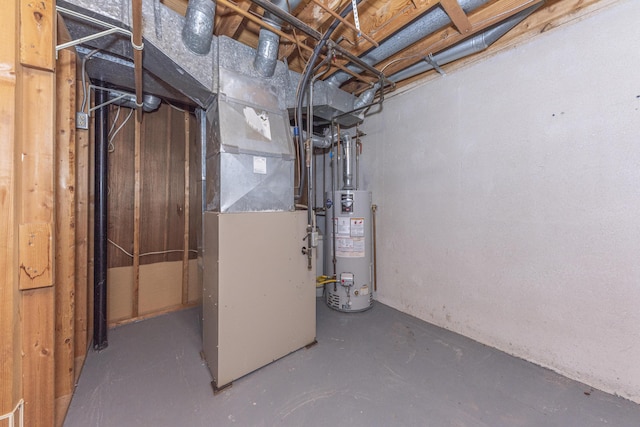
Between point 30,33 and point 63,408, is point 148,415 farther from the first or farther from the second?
point 30,33

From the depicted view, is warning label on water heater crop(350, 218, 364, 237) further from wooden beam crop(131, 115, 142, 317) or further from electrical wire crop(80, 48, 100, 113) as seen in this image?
electrical wire crop(80, 48, 100, 113)

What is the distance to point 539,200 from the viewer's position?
68.4 inches

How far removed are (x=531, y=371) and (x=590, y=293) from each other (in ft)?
2.13

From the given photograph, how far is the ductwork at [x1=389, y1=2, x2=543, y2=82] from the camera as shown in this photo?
1755mm

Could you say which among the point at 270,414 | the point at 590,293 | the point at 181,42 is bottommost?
the point at 270,414

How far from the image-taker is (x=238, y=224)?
1602 millimetres

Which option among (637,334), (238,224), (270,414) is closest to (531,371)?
(637,334)

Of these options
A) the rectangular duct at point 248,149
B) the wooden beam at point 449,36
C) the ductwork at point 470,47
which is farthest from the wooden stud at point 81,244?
the ductwork at point 470,47

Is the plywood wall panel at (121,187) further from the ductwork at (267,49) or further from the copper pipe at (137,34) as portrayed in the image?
the ductwork at (267,49)

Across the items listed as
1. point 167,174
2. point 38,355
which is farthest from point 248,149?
point 167,174

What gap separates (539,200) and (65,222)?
10.4 ft

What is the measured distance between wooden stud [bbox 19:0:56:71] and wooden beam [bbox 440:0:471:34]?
1.98 metres

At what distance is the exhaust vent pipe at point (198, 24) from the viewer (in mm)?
1431

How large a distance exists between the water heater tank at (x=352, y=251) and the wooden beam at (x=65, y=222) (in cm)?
208
